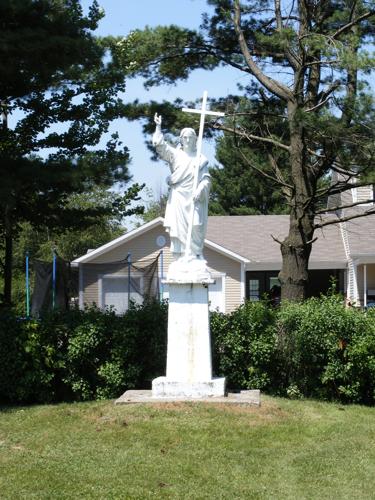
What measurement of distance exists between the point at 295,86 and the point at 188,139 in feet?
13.4

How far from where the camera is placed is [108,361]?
10.5 m

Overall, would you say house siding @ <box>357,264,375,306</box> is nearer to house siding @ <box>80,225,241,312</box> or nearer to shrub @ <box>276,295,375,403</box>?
house siding @ <box>80,225,241,312</box>

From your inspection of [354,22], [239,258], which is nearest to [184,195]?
[354,22]

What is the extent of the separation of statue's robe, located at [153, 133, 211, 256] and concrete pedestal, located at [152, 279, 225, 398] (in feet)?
2.01

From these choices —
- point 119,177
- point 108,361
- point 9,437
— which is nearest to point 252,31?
point 119,177

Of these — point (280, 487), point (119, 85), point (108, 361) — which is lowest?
point (280, 487)

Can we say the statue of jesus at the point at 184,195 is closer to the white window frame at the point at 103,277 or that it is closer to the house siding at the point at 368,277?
the white window frame at the point at 103,277

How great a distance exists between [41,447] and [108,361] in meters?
2.78

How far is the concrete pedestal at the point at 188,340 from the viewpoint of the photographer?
9578 mm

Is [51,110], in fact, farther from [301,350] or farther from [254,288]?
[254,288]

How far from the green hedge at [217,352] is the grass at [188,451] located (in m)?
0.51

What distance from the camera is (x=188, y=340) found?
31.6ft

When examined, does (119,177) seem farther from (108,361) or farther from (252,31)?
(252,31)

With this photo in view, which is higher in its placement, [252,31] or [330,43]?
[252,31]
